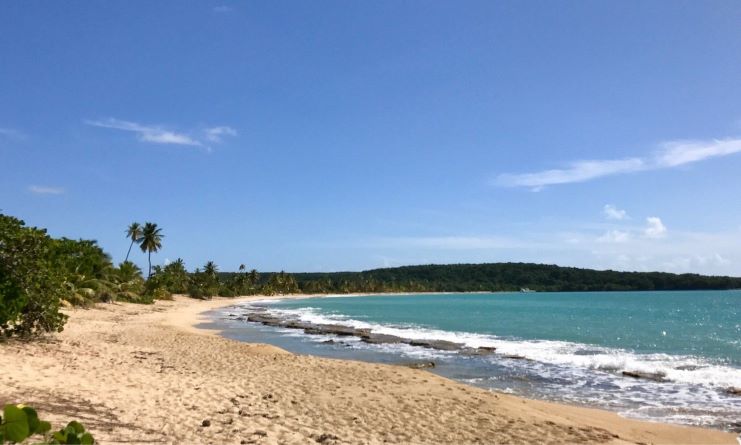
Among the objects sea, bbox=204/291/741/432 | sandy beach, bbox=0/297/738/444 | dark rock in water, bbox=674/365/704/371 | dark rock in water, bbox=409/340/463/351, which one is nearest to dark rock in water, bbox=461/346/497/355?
sea, bbox=204/291/741/432

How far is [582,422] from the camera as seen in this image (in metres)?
11.6

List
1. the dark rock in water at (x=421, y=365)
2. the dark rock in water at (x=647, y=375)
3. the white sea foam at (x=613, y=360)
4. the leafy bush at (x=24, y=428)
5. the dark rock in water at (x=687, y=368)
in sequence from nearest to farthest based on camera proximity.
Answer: the leafy bush at (x=24, y=428)
the dark rock in water at (x=647, y=375)
the white sea foam at (x=613, y=360)
the dark rock in water at (x=421, y=365)
the dark rock in water at (x=687, y=368)

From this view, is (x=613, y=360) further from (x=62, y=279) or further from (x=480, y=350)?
(x=62, y=279)

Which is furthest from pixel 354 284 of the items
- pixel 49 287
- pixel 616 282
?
pixel 49 287

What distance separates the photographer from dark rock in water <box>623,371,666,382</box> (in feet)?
61.3

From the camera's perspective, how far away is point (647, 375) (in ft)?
62.8

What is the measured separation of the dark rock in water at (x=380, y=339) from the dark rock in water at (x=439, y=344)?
1.23m

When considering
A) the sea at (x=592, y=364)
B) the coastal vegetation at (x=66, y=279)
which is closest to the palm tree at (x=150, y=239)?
the coastal vegetation at (x=66, y=279)

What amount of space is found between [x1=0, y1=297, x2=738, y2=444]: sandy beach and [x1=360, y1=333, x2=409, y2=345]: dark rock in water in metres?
12.3

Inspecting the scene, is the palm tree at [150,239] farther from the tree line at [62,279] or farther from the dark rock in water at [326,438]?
the dark rock in water at [326,438]

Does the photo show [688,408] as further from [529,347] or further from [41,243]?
[41,243]

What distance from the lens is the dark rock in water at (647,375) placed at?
61.3 feet

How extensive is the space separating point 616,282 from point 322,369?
20511 centimetres

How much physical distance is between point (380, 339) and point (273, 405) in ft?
65.5
